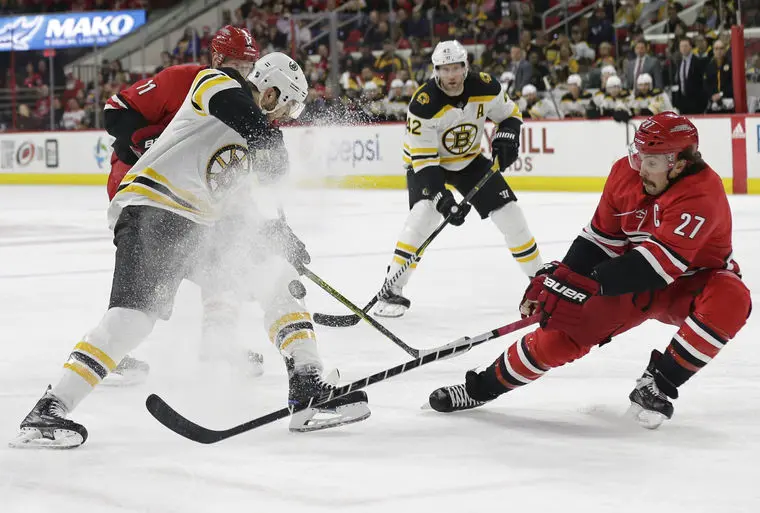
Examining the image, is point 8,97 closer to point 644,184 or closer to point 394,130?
point 394,130

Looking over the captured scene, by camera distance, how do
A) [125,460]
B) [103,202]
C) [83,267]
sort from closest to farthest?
[125,460] → [83,267] → [103,202]

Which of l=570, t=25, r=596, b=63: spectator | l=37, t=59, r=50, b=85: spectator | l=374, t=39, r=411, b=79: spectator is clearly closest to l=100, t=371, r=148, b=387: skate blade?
l=570, t=25, r=596, b=63: spectator

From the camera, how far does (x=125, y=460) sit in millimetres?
2641

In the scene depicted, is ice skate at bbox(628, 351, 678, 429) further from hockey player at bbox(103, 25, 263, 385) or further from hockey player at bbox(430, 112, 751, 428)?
hockey player at bbox(103, 25, 263, 385)

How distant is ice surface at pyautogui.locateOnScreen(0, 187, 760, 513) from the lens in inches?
91.7

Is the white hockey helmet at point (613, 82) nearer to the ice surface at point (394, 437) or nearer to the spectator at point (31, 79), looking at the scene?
the ice surface at point (394, 437)

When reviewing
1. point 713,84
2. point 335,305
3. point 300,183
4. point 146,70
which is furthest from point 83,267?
point 146,70

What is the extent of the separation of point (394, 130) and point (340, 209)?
244cm

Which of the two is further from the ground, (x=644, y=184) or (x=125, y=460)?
(x=644, y=184)

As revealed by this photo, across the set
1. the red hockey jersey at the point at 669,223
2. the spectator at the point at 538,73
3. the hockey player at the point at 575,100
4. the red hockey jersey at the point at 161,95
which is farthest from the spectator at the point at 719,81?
the red hockey jersey at the point at 669,223

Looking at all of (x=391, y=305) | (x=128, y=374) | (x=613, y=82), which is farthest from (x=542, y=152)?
(x=128, y=374)

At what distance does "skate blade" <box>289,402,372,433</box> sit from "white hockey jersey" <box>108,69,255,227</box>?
55 cm

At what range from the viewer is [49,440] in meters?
2.68

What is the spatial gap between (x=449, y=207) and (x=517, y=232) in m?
0.37
